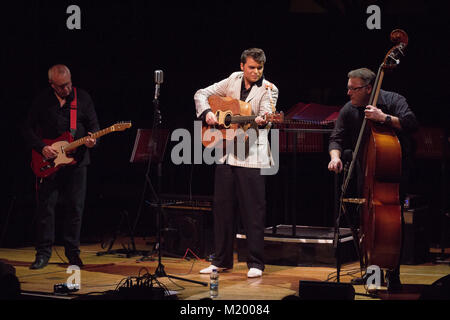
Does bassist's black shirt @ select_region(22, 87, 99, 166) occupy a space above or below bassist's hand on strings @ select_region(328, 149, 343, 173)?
above

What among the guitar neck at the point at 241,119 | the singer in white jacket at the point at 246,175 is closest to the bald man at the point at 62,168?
the singer in white jacket at the point at 246,175

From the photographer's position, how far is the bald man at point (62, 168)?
227 inches

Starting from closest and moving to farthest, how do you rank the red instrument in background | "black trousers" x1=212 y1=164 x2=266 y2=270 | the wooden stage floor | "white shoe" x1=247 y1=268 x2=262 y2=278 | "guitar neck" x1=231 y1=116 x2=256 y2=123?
the wooden stage floor, "guitar neck" x1=231 y1=116 x2=256 y2=123, "white shoe" x1=247 y1=268 x2=262 y2=278, "black trousers" x1=212 y1=164 x2=266 y2=270, the red instrument in background

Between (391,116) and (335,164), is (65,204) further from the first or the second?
(391,116)

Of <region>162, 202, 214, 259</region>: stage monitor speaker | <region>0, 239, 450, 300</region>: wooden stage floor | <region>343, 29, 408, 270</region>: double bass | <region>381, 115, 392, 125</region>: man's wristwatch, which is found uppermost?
<region>381, 115, 392, 125</region>: man's wristwatch

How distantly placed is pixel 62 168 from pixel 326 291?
3.04m

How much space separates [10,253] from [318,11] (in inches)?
176

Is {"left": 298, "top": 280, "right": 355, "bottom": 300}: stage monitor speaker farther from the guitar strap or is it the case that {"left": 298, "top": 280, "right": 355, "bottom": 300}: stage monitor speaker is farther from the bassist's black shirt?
the guitar strap

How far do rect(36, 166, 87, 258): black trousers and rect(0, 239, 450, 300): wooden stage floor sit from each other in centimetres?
23

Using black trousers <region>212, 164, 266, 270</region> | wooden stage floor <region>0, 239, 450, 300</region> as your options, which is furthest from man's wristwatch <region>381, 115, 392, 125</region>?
black trousers <region>212, 164, 266, 270</region>

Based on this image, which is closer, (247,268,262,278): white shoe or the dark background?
(247,268,262,278): white shoe

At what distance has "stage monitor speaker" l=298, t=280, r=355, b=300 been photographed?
3664 millimetres

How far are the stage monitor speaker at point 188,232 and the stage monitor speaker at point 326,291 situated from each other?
269 cm

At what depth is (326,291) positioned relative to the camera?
369cm
